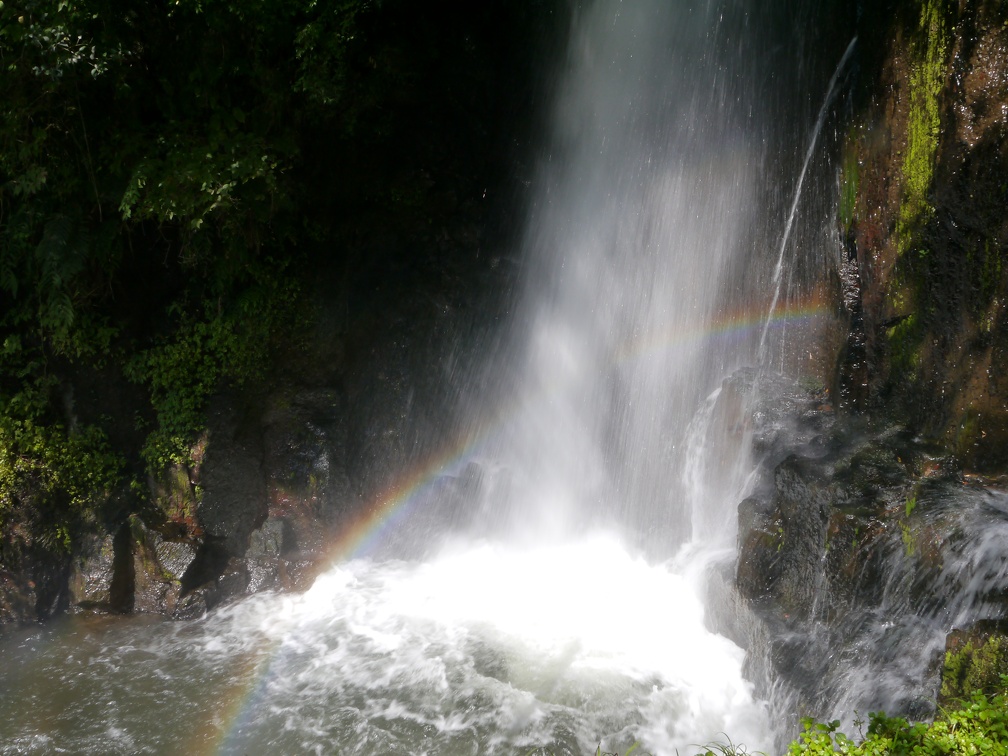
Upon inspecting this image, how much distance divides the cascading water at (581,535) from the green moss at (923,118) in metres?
1.65

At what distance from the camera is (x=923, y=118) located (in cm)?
539

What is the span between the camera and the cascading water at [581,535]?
5.51 metres

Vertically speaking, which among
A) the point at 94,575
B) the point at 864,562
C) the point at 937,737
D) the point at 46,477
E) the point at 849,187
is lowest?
the point at 94,575

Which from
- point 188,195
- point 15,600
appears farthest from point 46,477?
point 188,195

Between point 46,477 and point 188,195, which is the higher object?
point 188,195

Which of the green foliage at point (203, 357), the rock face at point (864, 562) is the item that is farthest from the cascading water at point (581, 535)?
the green foliage at point (203, 357)

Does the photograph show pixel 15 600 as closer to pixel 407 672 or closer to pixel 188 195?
pixel 407 672

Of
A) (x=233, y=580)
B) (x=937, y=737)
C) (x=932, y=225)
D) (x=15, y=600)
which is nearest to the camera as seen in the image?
(x=937, y=737)

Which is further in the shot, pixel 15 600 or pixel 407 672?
pixel 15 600

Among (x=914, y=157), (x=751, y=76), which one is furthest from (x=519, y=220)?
(x=914, y=157)

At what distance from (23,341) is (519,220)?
557cm

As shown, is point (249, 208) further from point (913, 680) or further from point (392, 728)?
point (913, 680)

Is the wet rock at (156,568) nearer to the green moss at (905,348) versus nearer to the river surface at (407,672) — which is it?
Answer: the river surface at (407,672)

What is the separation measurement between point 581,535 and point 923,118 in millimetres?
5350
